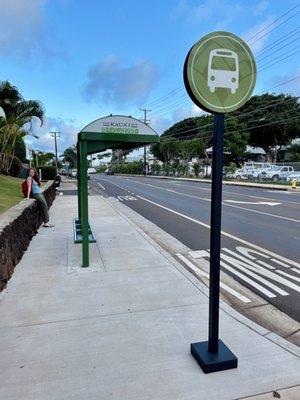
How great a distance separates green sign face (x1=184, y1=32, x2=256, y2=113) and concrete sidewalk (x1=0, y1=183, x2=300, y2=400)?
87.8 inches

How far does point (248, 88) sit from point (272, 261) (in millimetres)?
4614

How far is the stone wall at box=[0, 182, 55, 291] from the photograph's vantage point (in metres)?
5.39

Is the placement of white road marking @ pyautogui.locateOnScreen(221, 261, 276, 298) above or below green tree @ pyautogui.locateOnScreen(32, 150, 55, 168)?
below

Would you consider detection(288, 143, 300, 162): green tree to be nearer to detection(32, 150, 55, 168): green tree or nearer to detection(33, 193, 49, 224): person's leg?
detection(32, 150, 55, 168): green tree

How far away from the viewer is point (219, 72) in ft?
10.3

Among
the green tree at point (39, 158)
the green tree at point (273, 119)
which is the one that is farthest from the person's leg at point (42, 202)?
the green tree at point (273, 119)

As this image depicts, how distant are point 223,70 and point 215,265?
1.65 metres

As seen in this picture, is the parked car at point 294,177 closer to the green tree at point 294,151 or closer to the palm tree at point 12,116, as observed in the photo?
the palm tree at point 12,116

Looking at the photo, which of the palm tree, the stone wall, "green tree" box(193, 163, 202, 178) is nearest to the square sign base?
the stone wall

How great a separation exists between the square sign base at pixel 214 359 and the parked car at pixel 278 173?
38.8 metres

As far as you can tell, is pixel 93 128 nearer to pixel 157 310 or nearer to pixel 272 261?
pixel 157 310

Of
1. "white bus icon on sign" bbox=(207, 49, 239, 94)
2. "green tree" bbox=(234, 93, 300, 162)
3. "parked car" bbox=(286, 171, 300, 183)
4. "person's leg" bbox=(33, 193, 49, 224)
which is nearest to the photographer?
"white bus icon on sign" bbox=(207, 49, 239, 94)

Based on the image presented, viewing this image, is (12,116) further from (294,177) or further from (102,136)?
(294,177)

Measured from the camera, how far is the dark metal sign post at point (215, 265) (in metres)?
3.21
